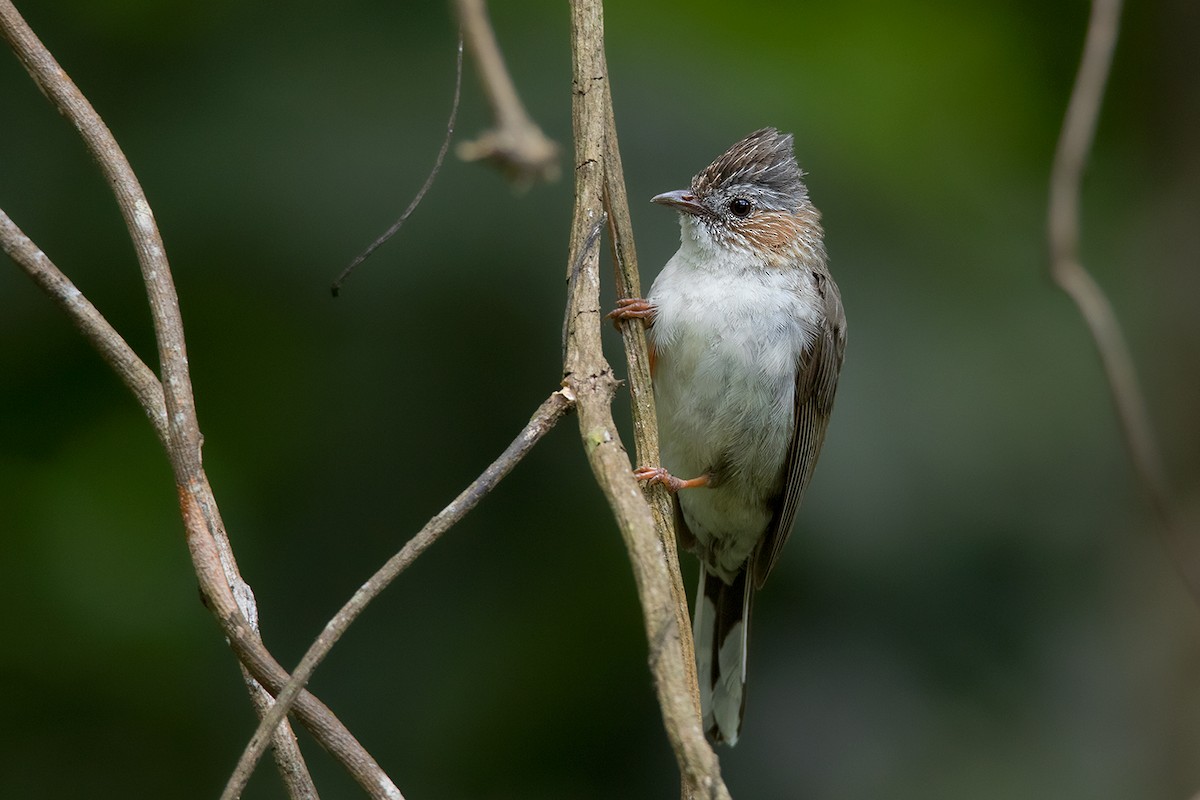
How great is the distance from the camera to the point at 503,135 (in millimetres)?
2646

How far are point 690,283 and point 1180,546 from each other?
197cm

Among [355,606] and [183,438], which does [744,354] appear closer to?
[183,438]

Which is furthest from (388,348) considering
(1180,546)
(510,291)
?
(1180,546)

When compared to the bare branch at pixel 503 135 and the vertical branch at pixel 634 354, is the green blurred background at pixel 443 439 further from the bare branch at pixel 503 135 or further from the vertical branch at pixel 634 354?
the bare branch at pixel 503 135

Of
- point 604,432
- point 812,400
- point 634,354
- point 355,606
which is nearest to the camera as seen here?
point 355,606

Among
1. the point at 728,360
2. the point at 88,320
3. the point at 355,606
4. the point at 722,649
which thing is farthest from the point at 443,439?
the point at 355,606

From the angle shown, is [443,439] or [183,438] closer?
[183,438]

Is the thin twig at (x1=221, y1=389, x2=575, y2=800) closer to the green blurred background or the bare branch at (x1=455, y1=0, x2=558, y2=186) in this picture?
the bare branch at (x1=455, y1=0, x2=558, y2=186)

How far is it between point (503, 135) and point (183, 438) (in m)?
0.92

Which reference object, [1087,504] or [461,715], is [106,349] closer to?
[461,715]

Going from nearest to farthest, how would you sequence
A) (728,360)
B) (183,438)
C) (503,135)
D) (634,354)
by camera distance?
(183,438) → (503,135) → (634,354) → (728,360)

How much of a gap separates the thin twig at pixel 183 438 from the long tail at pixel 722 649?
2.35m

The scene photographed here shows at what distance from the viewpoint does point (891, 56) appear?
514cm

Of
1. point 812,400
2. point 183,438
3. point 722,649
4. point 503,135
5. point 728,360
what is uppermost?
point 503,135
